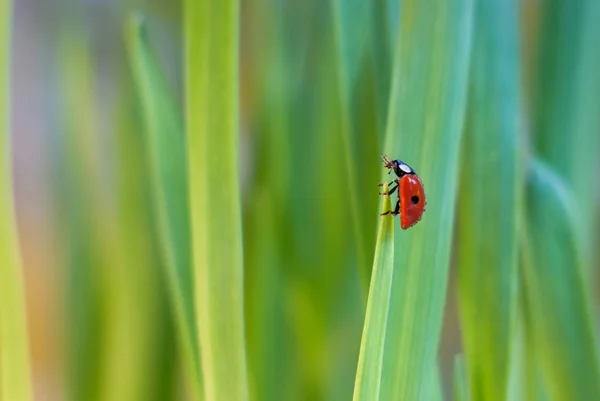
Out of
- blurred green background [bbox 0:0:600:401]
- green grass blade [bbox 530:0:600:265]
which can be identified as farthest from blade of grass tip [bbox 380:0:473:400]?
green grass blade [bbox 530:0:600:265]

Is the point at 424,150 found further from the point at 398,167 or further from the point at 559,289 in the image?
the point at 559,289

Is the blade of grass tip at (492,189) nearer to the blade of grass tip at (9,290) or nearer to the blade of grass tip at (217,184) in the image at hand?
the blade of grass tip at (217,184)

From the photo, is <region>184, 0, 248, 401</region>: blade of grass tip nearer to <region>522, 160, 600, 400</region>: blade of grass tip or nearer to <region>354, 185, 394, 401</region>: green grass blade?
<region>354, 185, 394, 401</region>: green grass blade

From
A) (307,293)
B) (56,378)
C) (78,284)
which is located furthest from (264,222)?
(56,378)

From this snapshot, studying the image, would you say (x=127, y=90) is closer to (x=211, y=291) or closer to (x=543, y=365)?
(x=211, y=291)

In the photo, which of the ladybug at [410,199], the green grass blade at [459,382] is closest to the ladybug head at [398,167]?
the ladybug at [410,199]

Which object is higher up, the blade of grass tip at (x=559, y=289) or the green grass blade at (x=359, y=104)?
the green grass blade at (x=359, y=104)

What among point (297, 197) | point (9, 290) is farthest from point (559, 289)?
point (9, 290)

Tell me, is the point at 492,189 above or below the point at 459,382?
above
